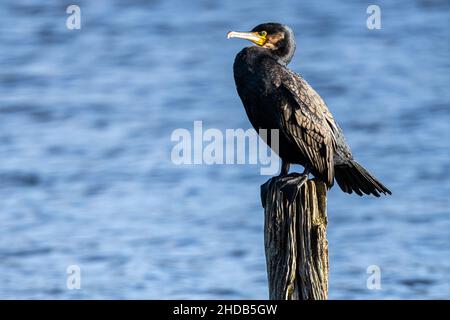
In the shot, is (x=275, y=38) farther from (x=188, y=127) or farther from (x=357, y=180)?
(x=188, y=127)

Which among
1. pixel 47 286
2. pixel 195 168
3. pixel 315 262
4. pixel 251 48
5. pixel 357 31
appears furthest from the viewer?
pixel 357 31

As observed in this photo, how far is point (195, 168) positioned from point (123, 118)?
2247 millimetres

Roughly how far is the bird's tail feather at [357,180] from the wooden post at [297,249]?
32.5 inches

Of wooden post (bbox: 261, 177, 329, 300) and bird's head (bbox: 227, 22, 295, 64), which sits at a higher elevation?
bird's head (bbox: 227, 22, 295, 64)

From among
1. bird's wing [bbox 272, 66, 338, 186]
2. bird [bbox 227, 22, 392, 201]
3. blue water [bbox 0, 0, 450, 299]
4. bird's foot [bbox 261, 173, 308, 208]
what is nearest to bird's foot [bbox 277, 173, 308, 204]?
bird's foot [bbox 261, 173, 308, 208]

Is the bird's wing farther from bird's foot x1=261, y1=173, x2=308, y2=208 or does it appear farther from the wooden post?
the wooden post

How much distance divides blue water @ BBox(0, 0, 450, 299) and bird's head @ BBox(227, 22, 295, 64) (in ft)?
12.1

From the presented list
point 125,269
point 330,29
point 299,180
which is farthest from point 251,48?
point 330,29

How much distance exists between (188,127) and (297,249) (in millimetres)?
8742

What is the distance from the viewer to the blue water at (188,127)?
12133 millimetres

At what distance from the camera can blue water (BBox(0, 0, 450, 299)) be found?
12133 mm

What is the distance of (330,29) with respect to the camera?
768 inches

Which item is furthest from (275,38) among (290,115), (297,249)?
(297,249)

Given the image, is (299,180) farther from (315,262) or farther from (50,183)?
(50,183)
